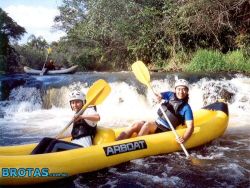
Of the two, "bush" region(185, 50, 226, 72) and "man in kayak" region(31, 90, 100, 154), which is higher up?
"bush" region(185, 50, 226, 72)

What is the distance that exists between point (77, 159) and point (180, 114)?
1.61m

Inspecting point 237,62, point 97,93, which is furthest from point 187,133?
point 237,62

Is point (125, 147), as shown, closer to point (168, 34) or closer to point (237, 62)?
point (237, 62)

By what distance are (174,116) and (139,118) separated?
3.31 meters

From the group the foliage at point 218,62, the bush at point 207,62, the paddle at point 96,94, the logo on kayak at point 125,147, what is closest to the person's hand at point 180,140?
the logo on kayak at point 125,147

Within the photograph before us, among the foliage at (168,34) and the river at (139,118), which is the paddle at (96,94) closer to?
the river at (139,118)

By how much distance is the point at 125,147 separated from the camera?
448cm

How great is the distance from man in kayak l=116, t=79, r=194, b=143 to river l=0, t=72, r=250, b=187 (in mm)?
365

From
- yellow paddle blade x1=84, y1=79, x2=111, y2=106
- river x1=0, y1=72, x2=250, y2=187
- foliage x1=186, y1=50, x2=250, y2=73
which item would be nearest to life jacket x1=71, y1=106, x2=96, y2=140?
yellow paddle blade x1=84, y1=79, x2=111, y2=106

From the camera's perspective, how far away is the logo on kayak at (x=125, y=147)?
4.33m

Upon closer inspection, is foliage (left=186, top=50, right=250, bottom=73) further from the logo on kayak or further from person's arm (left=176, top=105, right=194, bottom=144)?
the logo on kayak

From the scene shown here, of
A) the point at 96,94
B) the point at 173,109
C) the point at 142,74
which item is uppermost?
the point at 142,74

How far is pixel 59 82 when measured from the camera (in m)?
10.8

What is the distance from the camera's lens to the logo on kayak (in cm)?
433
